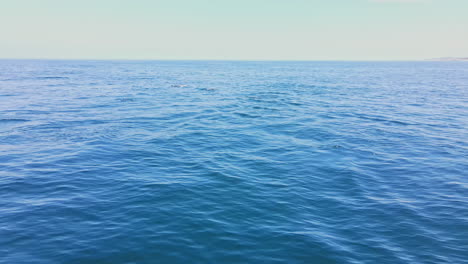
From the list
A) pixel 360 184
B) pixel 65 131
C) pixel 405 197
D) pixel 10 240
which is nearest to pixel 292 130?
pixel 360 184

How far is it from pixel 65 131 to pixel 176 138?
8661mm

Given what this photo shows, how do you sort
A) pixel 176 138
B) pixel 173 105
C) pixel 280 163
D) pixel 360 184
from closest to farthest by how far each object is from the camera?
pixel 360 184 → pixel 280 163 → pixel 176 138 → pixel 173 105

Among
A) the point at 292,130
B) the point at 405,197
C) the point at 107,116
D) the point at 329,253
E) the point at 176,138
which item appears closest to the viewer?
the point at 329,253

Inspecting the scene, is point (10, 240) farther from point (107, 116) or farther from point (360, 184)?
point (107, 116)

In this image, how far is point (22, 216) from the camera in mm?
10719

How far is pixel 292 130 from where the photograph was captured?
24656 millimetres

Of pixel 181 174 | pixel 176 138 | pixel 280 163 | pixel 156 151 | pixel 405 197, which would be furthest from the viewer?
pixel 176 138

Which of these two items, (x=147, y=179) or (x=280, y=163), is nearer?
(x=147, y=179)

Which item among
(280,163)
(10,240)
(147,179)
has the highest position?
(280,163)

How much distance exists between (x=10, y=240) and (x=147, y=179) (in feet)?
19.2

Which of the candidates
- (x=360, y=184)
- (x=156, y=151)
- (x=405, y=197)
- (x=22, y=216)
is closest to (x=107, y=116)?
(x=156, y=151)

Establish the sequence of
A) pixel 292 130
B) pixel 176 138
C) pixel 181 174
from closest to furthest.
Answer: pixel 181 174, pixel 176 138, pixel 292 130

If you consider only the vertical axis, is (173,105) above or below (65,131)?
above

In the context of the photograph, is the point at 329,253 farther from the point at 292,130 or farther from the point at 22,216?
the point at 292,130
